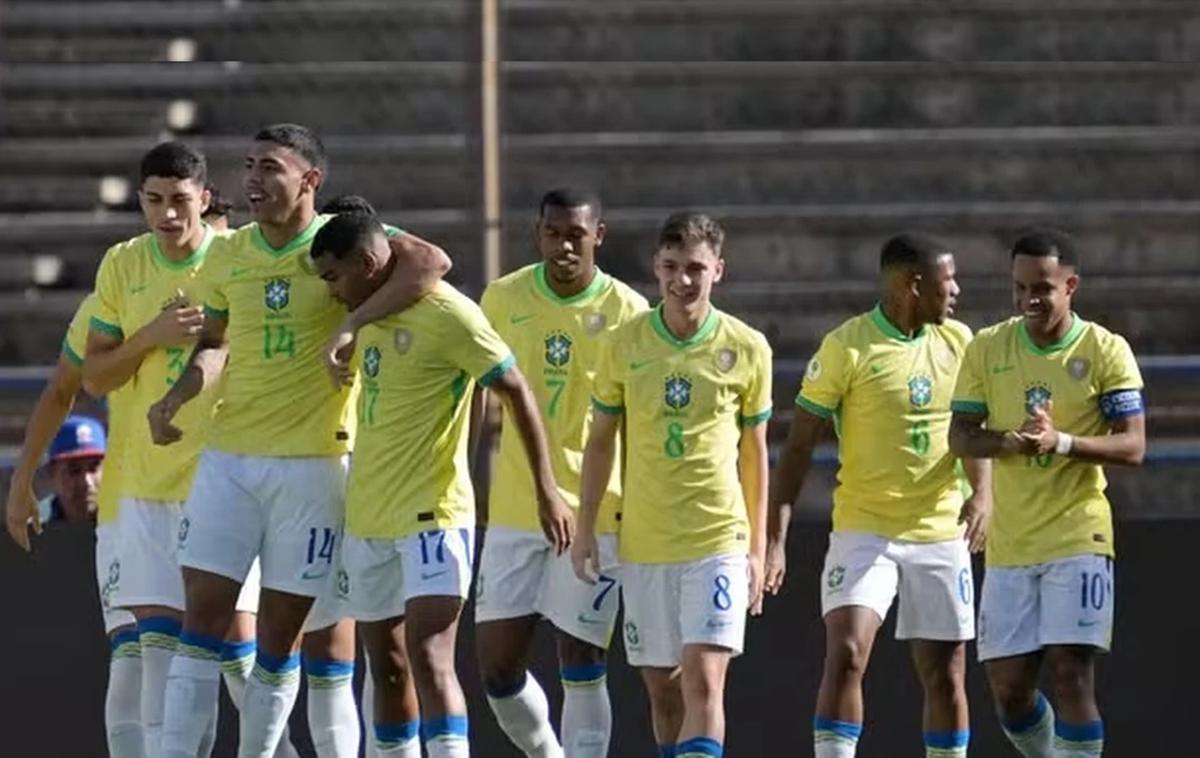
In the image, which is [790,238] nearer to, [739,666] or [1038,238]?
[739,666]

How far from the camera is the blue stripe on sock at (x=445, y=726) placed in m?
9.30

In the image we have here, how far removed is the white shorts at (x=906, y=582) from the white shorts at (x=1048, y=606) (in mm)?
179

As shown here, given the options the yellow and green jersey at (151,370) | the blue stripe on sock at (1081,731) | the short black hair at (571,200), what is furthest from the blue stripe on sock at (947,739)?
the yellow and green jersey at (151,370)

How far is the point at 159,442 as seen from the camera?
9.14m

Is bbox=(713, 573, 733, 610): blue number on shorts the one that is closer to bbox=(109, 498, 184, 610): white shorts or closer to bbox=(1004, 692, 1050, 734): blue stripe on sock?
bbox=(1004, 692, 1050, 734): blue stripe on sock

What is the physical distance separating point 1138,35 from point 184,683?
897 cm

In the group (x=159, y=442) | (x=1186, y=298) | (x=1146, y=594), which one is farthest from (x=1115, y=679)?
(x=159, y=442)

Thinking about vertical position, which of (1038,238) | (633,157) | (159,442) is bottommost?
(159,442)

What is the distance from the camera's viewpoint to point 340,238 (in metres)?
9.12

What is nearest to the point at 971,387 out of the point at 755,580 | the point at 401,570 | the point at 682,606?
the point at 755,580

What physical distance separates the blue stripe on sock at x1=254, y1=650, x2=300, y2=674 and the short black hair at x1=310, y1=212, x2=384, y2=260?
1.33 meters

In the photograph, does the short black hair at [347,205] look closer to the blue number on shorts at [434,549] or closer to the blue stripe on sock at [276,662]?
the blue number on shorts at [434,549]

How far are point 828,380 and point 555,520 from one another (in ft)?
5.06

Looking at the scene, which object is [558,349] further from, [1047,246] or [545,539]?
[1047,246]
